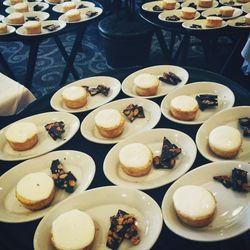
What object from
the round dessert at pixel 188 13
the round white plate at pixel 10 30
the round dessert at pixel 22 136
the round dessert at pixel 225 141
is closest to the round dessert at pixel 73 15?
the round white plate at pixel 10 30

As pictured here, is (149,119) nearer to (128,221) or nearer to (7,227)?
(128,221)

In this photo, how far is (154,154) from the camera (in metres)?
1.01

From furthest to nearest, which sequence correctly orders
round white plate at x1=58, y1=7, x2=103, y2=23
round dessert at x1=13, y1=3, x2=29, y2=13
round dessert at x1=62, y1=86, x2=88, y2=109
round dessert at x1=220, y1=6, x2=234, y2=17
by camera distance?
1. round dessert at x1=13, y1=3, x2=29, y2=13
2. round white plate at x1=58, y1=7, x2=103, y2=23
3. round dessert at x1=220, y1=6, x2=234, y2=17
4. round dessert at x1=62, y1=86, x2=88, y2=109

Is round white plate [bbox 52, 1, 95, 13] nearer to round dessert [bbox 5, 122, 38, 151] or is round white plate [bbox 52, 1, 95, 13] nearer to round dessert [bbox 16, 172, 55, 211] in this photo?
round dessert [bbox 5, 122, 38, 151]

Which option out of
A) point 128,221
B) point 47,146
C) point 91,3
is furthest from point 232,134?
point 91,3

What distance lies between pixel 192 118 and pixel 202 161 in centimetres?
23

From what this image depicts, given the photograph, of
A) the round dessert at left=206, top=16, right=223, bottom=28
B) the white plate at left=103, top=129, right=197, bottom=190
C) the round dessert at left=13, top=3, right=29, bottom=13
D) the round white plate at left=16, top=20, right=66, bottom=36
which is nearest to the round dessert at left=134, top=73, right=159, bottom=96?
the white plate at left=103, top=129, right=197, bottom=190

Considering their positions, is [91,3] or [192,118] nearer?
[192,118]

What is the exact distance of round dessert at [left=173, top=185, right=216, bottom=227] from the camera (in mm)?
760

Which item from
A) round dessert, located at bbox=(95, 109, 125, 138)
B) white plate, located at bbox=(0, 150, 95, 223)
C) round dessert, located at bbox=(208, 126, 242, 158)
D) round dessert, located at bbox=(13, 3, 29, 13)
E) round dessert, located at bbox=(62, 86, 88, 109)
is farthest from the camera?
round dessert, located at bbox=(13, 3, 29, 13)

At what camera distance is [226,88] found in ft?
4.00

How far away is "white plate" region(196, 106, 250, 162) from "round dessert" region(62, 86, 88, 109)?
498mm

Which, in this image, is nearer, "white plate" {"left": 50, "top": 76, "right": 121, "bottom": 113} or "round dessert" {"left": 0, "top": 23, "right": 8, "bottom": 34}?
"white plate" {"left": 50, "top": 76, "right": 121, "bottom": 113}

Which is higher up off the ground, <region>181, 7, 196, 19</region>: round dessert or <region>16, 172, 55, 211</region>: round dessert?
<region>181, 7, 196, 19</region>: round dessert
